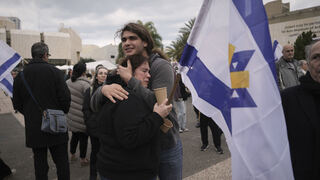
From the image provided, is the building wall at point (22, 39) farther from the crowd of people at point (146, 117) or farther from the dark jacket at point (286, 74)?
the crowd of people at point (146, 117)

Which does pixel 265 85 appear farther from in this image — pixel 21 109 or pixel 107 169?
pixel 21 109

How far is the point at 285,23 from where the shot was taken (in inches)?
1179

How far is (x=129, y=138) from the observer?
144cm

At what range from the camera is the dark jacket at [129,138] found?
145cm

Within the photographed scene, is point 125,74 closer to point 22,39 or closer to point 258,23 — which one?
point 258,23

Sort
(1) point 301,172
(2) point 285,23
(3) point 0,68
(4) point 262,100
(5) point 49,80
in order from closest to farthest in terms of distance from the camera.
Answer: (4) point 262,100 < (1) point 301,172 < (5) point 49,80 < (3) point 0,68 < (2) point 285,23

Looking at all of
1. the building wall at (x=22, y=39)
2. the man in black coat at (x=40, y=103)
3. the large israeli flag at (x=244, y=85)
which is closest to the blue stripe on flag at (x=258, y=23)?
the large israeli flag at (x=244, y=85)

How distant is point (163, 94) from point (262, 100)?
63 cm

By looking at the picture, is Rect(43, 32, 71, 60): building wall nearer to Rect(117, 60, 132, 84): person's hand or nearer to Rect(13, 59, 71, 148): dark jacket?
Rect(13, 59, 71, 148): dark jacket

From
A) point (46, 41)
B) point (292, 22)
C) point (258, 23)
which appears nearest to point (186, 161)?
point (258, 23)

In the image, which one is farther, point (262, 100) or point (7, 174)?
point (7, 174)

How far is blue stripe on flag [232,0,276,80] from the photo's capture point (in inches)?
56.3

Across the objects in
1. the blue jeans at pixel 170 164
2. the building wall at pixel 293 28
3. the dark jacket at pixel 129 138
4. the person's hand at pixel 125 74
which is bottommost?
the blue jeans at pixel 170 164

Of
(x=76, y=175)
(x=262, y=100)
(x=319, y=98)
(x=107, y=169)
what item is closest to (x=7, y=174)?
(x=76, y=175)
